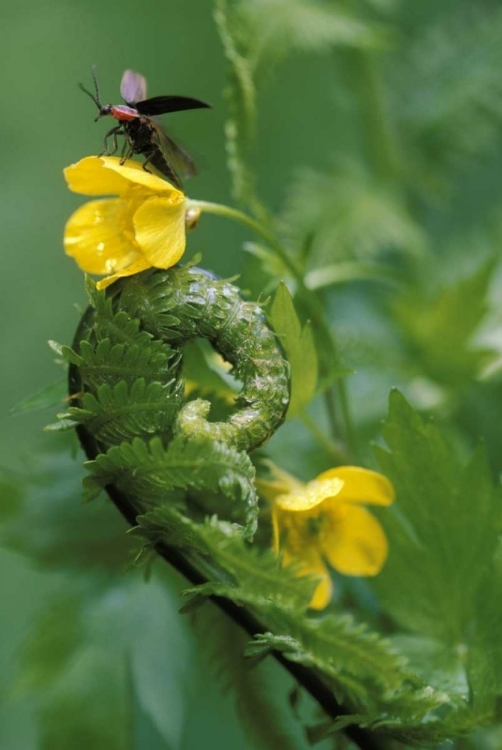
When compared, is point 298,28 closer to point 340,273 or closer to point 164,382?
point 340,273

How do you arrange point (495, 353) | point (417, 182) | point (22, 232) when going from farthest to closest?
point (22, 232) < point (417, 182) < point (495, 353)

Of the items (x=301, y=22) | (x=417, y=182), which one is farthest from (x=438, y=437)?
(x=417, y=182)

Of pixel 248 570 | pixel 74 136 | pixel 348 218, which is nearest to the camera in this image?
pixel 248 570

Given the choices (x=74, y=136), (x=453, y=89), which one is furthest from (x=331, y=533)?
(x=74, y=136)

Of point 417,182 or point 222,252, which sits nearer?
point 417,182

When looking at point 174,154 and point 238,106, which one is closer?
point 174,154

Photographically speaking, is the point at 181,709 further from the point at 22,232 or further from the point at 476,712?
Answer: the point at 22,232
